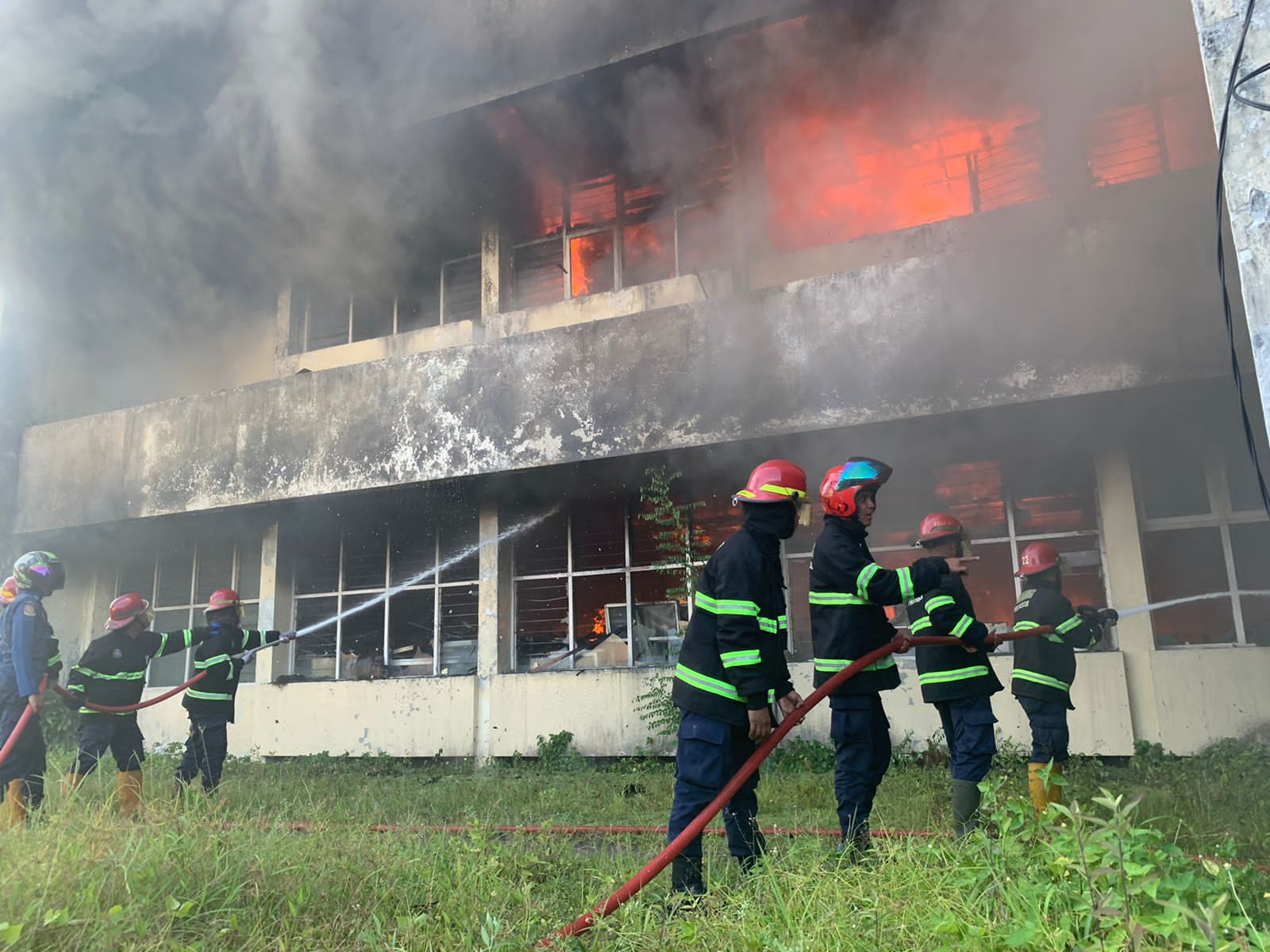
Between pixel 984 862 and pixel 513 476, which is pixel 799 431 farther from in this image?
pixel 984 862

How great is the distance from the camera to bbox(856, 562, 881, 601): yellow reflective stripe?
12.9 feet

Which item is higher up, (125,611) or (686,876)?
(125,611)

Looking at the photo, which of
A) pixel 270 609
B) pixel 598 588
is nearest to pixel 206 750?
pixel 270 609

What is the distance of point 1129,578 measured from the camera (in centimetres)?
677

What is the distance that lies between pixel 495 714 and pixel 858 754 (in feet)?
17.7

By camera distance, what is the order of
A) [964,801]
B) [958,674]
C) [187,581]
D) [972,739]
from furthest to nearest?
[187,581] → [958,674] → [972,739] → [964,801]

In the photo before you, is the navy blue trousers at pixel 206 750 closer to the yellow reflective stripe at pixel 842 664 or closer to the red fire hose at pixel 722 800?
the red fire hose at pixel 722 800

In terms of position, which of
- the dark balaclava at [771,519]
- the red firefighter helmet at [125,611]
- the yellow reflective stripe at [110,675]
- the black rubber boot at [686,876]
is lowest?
the black rubber boot at [686,876]

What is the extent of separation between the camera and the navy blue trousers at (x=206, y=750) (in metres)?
6.06

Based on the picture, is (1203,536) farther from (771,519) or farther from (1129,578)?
(771,519)

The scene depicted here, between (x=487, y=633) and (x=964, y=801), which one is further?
(x=487, y=633)

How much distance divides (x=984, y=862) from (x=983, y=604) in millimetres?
5067

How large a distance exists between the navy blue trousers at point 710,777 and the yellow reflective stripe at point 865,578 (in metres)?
0.91

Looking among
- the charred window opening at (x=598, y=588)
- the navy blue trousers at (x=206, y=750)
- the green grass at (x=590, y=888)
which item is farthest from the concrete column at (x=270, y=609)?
the green grass at (x=590, y=888)
